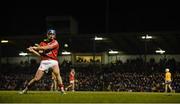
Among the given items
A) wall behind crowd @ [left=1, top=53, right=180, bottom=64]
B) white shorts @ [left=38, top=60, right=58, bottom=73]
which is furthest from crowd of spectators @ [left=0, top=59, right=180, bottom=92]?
white shorts @ [left=38, top=60, right=58, bottom=73]

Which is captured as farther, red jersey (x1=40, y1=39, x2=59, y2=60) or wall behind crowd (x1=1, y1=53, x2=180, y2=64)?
wall behind crowd (x1=1, y1=53, x2=180, y2=64)

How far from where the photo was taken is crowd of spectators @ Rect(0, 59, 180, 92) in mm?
36938

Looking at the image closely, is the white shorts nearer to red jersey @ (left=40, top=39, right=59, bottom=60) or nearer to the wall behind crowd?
red jersey @ (left=40, top=39, right=59, bottom=60)

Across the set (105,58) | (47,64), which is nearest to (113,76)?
(105,58)

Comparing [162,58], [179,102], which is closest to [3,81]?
[162,58]

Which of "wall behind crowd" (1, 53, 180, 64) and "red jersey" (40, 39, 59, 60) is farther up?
"wall behind crowd" (1, 53, 180, 64)

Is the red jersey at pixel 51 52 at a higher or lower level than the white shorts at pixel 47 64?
higher

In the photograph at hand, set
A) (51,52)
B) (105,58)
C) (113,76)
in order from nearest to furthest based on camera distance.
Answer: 1. (51,52)
2. (113,76)
3. (105,58)

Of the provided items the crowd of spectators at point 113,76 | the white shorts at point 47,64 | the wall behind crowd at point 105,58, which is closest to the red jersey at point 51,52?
the white shorts at point 47,64

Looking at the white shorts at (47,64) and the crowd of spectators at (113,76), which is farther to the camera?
the crowd of spectators at (113,76)

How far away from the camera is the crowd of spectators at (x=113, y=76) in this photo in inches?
1454

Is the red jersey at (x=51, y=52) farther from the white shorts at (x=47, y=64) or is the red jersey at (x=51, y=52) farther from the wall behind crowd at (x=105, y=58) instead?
Answer: the wall behind crowd at (x=105, y=58)

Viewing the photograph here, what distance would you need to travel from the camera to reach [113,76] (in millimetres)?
38906

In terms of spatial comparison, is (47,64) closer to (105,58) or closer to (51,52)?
(51,52)
